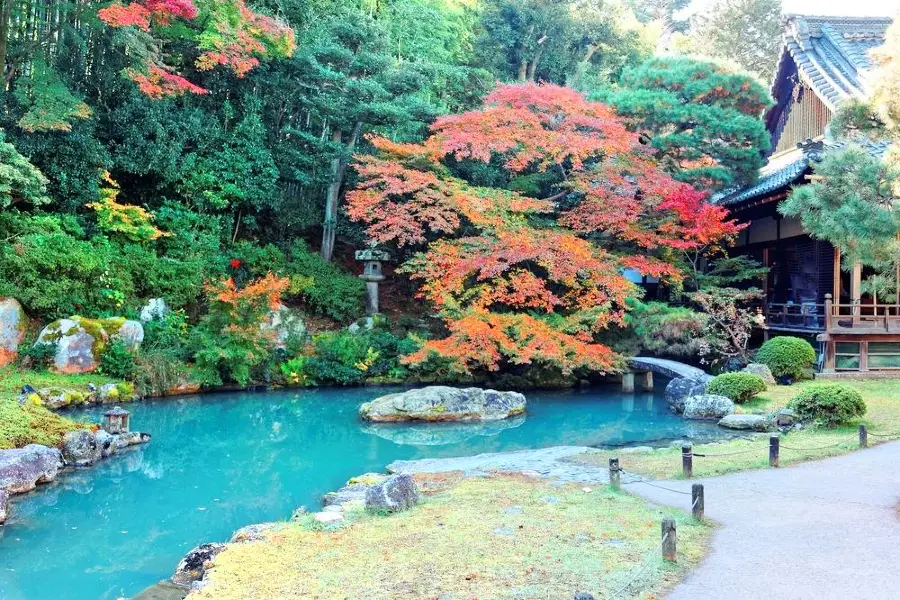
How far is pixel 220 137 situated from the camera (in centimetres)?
1973

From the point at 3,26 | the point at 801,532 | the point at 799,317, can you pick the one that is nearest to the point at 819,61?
the point at 799,317

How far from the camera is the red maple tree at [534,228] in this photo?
1602cm

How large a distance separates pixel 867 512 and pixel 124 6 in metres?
16.6

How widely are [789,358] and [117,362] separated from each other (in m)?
14.1

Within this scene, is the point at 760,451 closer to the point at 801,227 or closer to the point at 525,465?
the point at 525,465

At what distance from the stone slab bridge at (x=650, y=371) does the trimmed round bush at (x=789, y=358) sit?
1.37 m

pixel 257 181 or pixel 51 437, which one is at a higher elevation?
pixel 257 181

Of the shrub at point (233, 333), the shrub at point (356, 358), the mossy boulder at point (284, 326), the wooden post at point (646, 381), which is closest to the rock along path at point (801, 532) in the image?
the wooden post at point (646, 381)

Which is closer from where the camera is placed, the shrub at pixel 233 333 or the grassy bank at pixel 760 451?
the grassy bank at pixel 760 451

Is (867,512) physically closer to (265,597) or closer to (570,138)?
(265,597)

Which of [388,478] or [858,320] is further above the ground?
[858,320]

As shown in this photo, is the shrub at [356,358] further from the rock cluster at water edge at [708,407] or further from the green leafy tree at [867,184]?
the green leafy tree at [867,184]

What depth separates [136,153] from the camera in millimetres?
18156

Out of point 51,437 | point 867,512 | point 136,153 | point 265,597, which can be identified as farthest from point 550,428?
point 136,153
